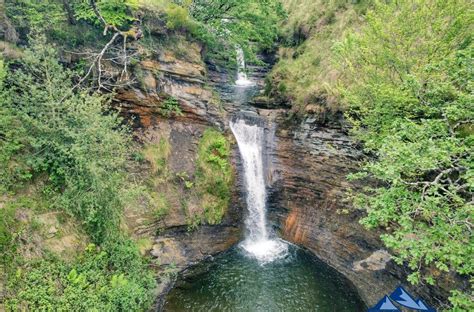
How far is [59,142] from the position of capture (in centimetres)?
934

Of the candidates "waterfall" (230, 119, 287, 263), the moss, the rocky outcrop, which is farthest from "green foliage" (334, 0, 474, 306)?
the moss

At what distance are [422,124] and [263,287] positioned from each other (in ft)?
28.2

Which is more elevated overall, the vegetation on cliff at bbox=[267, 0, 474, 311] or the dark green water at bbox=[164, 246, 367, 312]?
the vegetation on cliff at bbox=[267, 0, 474, 311]

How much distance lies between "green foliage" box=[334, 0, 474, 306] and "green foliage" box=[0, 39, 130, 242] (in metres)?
8.14

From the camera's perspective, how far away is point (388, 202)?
764 centimetres

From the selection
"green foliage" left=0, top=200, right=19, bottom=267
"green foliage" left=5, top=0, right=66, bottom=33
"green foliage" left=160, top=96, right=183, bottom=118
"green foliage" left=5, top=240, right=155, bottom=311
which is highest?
"green foliage" left=5, top=0, right=66, bottom=33

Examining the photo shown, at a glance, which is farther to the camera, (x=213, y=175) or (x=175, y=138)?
(x=213, y=175)

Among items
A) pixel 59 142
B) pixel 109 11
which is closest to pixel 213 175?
pixel 59 142

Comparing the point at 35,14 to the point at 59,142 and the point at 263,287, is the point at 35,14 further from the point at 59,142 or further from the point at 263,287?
the point at 263,287

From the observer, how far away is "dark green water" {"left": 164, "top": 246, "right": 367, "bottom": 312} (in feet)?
36.9

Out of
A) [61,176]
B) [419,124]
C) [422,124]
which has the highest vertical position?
[419,124]

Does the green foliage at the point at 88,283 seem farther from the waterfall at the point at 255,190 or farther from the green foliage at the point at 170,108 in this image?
the green foliage at the point at 170,108

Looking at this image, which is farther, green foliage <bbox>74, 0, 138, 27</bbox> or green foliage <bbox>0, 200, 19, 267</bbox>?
green foliage <bbox>74, 0, 138, 27</bbox>

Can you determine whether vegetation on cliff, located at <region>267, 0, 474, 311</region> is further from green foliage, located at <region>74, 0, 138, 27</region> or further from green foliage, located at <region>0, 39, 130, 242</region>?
green foliage, located at <region>74, 0, 138, 27</region>
